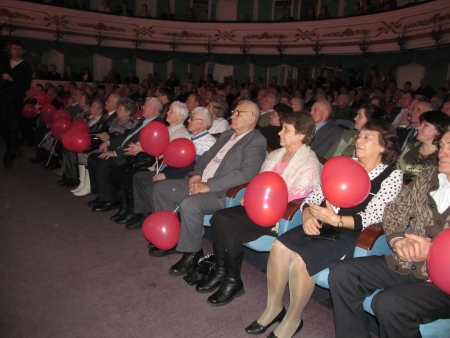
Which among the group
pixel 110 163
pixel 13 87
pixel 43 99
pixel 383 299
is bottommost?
pixel 383 299

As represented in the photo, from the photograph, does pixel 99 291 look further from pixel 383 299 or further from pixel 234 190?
pixel 383 299

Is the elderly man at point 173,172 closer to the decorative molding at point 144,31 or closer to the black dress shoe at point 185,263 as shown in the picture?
the black dress shoe at point 185,263

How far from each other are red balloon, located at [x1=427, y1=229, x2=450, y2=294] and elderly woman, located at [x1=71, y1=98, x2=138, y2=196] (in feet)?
10.4

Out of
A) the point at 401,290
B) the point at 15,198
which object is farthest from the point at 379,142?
the point at 15,198

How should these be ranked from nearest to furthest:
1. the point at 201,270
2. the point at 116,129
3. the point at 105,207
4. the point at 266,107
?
1. the point at 201,270
2. the point at 105,207
3. the point at 116,129
4. the point at 266,107

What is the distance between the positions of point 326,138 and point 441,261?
7.44 ft

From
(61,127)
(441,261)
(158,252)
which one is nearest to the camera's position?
(441,261)

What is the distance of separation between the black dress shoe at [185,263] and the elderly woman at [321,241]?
0.69 m

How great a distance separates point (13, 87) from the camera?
4.57m

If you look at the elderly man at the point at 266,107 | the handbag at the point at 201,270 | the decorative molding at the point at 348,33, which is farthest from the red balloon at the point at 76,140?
the decorative molding at the point at 348,33

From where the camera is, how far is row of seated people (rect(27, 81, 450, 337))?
1.86 metres

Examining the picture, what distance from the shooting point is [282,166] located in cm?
236

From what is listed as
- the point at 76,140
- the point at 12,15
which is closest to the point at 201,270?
the point at 76,140

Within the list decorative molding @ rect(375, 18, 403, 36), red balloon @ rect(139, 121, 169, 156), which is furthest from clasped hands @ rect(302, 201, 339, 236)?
decorative molding @ rect(375, 18, 403, 36)
